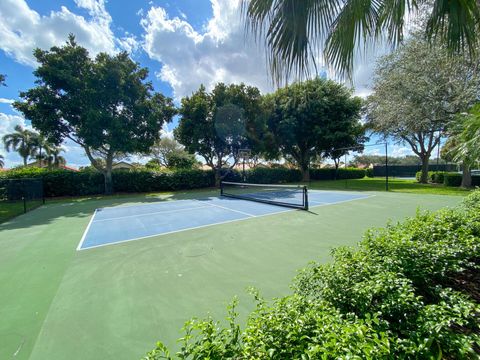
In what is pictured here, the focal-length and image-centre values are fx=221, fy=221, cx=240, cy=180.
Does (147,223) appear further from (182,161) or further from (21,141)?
(21,141)

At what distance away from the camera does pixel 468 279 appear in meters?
2.74

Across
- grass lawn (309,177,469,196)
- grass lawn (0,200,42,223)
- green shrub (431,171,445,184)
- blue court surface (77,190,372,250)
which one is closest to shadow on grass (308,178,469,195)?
grass lawn (309,177,469,196)

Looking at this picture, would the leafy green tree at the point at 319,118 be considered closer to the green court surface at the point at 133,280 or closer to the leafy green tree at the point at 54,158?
the green court surface at the point at 133,280

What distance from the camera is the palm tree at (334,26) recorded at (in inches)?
87.1

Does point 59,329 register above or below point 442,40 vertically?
below

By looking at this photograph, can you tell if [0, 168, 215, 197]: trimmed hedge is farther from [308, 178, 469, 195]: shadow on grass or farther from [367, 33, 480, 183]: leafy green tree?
[367, 33, 480, 183]: leafy green tree

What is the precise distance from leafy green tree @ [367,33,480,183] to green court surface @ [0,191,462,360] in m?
13.1

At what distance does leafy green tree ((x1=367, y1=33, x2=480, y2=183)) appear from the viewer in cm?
1320

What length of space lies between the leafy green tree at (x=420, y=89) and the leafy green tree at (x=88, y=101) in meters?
18.2

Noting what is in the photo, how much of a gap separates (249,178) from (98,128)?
538 inches

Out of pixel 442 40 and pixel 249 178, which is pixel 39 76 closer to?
pixel 249 178

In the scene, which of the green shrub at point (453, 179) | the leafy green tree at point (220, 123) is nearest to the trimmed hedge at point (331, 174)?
the green shrub at point (453, 179)

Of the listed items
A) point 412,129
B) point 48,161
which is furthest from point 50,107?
point 48,161

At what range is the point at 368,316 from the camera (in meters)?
1.42
